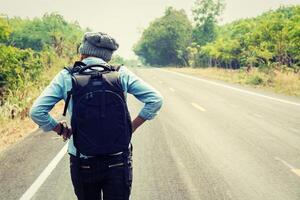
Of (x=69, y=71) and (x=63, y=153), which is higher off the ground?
(x=69, y=71)

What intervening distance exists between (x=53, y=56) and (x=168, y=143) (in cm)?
2130

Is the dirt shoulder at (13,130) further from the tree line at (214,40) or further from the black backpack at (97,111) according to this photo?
the tree line at (214,40)

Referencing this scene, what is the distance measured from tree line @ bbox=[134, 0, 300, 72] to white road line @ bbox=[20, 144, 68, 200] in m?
21.7

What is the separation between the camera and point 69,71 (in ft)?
10.2

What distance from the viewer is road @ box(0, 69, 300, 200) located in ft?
19.0

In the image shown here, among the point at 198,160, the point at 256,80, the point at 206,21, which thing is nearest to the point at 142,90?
the point at 198,160

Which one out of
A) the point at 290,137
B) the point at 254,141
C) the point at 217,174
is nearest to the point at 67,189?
the point at 217,174

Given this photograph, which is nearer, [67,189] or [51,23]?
[67,189]

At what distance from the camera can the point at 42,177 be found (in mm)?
6527

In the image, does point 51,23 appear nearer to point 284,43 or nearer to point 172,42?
point 172,42

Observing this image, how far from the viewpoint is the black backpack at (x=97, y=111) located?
2.98m

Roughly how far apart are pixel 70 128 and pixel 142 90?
64 cm

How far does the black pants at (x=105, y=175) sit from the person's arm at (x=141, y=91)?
411 mm

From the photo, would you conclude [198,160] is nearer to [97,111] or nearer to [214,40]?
[97,111]
